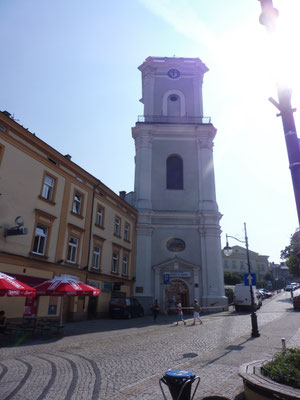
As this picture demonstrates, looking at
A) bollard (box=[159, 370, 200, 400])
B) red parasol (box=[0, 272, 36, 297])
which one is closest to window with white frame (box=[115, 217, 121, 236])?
red parasol (box=[0, 272, 36, 297])

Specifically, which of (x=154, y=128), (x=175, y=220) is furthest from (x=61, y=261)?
(x=154, y=128)

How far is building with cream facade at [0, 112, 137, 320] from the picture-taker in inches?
672

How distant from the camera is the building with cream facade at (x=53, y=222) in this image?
17062 millimetres

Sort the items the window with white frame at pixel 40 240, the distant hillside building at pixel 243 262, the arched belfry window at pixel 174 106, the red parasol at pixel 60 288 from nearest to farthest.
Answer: the red parasol at pixel 60 288
the window with white frame at pixel 40 240
the arched belfry window at pixel 174 106
the distant hillside building at pixel 243 262

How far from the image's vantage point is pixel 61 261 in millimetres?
20375

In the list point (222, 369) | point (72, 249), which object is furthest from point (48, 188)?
point (222, 369)

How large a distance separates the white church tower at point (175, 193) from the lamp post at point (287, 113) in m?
29.1

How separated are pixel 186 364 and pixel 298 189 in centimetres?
698

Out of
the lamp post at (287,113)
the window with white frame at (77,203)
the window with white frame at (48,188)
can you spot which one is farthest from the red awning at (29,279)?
the lamp post at (287,113)

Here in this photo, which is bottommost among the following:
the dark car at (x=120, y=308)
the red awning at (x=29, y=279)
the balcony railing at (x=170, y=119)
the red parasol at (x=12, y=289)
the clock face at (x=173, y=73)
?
the dark car at (x=120, y=308)

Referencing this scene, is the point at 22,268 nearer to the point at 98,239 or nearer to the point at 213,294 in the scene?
the point at 98,239

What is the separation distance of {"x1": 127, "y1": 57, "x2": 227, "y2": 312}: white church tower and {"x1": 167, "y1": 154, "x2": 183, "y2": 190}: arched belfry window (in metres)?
0.13

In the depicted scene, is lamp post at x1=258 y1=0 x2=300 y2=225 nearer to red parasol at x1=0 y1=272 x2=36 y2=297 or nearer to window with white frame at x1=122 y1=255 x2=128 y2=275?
red parasol at x1=0 y1=272 x2=36 y2=297

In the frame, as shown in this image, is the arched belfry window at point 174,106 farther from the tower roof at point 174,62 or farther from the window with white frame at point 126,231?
the window with white frame at point 126,231
